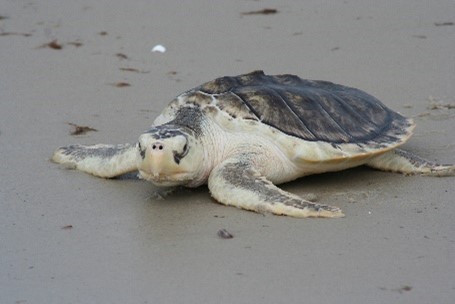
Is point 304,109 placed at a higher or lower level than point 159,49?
higher

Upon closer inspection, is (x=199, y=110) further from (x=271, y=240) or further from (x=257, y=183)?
(x=271, y=240)

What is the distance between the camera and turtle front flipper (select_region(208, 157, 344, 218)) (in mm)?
3529

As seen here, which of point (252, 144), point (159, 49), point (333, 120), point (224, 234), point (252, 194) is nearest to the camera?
point (224, 234)

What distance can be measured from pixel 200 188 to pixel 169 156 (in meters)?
0.47

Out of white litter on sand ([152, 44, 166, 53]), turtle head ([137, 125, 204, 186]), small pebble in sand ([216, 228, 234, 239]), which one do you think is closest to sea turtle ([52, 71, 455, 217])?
turtle head ([137, 125, 204, 186])

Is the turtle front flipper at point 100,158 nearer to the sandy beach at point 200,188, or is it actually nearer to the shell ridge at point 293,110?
the sandy beach at point 200,188

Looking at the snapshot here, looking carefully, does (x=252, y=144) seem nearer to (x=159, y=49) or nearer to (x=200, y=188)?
(x=200, y=188)

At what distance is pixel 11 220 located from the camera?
3.60 metres

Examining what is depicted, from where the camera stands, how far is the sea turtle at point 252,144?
12.4ft

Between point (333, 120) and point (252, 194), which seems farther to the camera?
point (333, 120)

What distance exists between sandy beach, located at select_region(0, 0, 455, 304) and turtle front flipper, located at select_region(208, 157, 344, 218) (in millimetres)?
53

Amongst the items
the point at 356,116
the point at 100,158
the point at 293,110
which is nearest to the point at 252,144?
the point at 293,110

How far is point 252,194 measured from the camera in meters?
3.68

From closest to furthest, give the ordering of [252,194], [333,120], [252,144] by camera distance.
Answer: [252,194] → [252,144] → [333,120]
